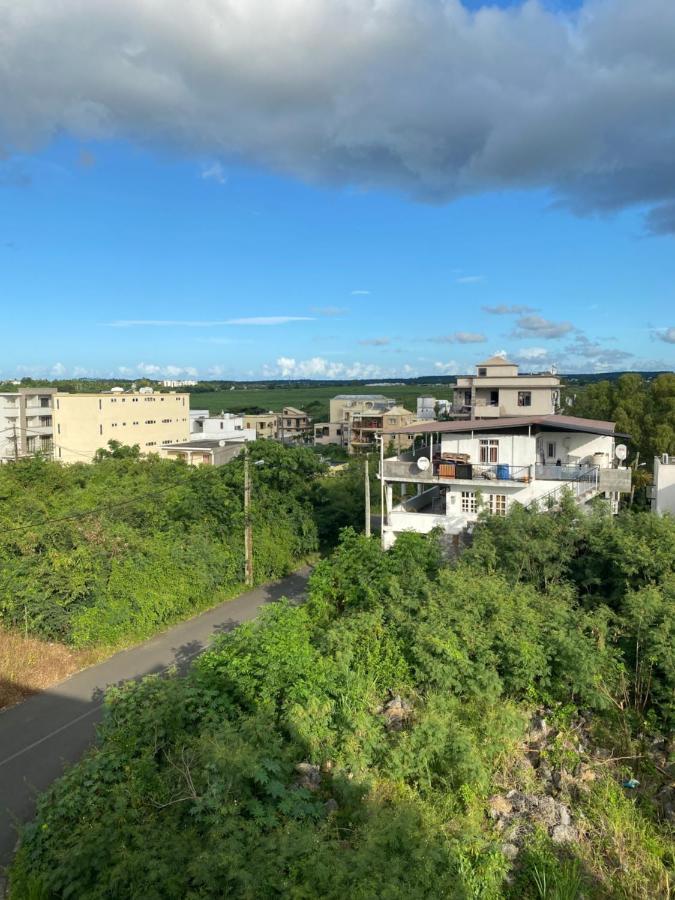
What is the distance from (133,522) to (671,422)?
2358 centimetres

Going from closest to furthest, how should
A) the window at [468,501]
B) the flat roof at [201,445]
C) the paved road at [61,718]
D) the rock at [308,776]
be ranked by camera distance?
the rock at [308,776], the paved road at [61,718], the window at [468,501], the flat roof at [201,445]

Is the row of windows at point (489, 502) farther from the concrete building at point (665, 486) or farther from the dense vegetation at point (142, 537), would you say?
the dense vegetation at point (142, 537)

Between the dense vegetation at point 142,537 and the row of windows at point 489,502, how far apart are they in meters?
6.51

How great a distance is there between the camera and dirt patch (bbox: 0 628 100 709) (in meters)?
11.8

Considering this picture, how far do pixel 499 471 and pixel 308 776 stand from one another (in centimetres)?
1072

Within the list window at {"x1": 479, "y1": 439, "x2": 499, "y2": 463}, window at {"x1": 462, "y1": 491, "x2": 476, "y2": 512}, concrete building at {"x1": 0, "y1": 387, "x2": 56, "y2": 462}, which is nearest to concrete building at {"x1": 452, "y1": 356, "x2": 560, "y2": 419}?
window at {"x1": 479, "y1": 439, "x2": 499, "y2": 463}

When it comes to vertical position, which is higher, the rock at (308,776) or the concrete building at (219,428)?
the concrete building at (219,428)

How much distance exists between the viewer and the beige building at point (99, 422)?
45.8 meters

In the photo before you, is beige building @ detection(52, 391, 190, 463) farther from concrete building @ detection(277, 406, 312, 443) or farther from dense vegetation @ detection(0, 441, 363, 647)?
concrete building @ detection(277, 406, 312, 443)

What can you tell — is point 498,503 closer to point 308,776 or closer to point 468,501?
point 468,501

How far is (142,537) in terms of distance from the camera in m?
17.0

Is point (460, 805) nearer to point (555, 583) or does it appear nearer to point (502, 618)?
point (502, 618)

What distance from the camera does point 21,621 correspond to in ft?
44.9

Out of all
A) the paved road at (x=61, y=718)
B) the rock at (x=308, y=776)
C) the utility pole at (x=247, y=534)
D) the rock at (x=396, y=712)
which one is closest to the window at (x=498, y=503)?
the utility pole at (x=247, y=534)
